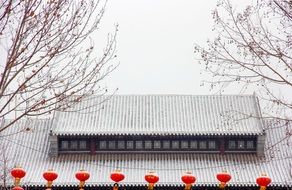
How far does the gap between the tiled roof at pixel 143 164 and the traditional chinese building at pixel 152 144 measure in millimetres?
35

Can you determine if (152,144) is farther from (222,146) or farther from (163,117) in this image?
(222,146)

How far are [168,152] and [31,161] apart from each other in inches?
202

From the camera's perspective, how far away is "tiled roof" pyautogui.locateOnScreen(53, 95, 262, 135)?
24.5 metres

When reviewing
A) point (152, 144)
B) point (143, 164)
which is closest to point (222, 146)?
point (152, 144)

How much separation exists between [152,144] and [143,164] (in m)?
1.21

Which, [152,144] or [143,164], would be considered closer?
[143,164]

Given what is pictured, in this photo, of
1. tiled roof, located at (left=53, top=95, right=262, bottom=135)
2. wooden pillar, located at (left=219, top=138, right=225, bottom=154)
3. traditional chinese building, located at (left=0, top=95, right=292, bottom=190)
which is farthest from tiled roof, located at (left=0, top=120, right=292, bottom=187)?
tiled roof, located at (left=53, top=95, right=262, bottom=135)

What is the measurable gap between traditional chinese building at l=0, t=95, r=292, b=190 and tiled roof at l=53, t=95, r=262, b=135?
4cm

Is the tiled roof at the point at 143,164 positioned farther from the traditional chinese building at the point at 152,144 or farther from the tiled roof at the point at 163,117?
the tiled roof at the point at 163,117

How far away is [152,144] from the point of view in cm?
2470

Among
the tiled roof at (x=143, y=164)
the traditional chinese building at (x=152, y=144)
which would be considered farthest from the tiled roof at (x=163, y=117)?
the tiled roof at (x=143, y=164)

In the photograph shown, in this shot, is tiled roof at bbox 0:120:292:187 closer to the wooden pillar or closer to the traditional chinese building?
the traditional chinese building

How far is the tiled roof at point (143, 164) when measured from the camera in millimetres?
22562

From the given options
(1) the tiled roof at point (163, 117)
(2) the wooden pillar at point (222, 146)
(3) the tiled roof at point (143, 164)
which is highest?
(1) the tiled roof at point (163, 117)
